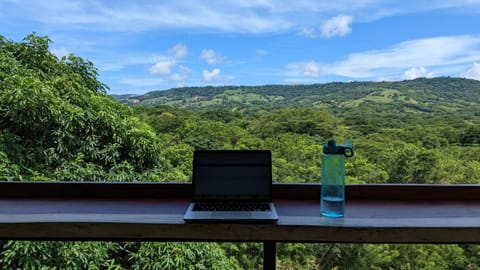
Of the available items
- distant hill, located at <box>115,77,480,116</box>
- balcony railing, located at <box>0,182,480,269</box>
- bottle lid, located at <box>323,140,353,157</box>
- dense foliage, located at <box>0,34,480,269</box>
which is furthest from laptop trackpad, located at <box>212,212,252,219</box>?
distant hill, located at <box>115,77,480,116</box>

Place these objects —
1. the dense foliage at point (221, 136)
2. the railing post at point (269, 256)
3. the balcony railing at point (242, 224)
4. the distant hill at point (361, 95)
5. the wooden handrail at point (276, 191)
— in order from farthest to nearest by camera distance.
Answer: the distant hill at point (361, 95)
the dense foliage at point (221, 136)
the wooden handrail at point (276, 191)
the railing post at point (269, 256)
the balcony railing at point (242, 224)

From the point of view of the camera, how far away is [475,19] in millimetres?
1903

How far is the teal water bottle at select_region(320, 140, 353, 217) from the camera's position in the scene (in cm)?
127

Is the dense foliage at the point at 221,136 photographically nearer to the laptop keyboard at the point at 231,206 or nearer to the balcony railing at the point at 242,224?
the balcony railing at the point at 242,224

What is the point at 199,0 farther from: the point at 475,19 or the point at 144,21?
the point at 475,19

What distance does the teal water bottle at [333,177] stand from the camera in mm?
1268

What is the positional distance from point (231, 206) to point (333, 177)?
0.36 meters

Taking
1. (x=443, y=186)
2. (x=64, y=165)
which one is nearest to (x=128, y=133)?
(x=64, y=165)

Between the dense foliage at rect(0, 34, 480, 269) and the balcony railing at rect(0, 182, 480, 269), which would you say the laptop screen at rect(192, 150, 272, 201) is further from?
the dense foliage at rect(0, 34, 480, 269)

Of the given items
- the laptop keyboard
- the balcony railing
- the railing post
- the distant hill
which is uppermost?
the distant hill

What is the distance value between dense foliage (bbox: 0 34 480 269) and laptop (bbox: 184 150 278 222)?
37 cm

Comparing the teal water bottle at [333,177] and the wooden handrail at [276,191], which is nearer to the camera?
the teal water bottle at [333,177]

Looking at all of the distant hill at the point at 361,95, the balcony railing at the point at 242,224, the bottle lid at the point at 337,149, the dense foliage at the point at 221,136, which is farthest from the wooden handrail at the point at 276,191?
the distant hill at the point at 361,95

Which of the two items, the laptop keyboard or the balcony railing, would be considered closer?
the balcony railing
